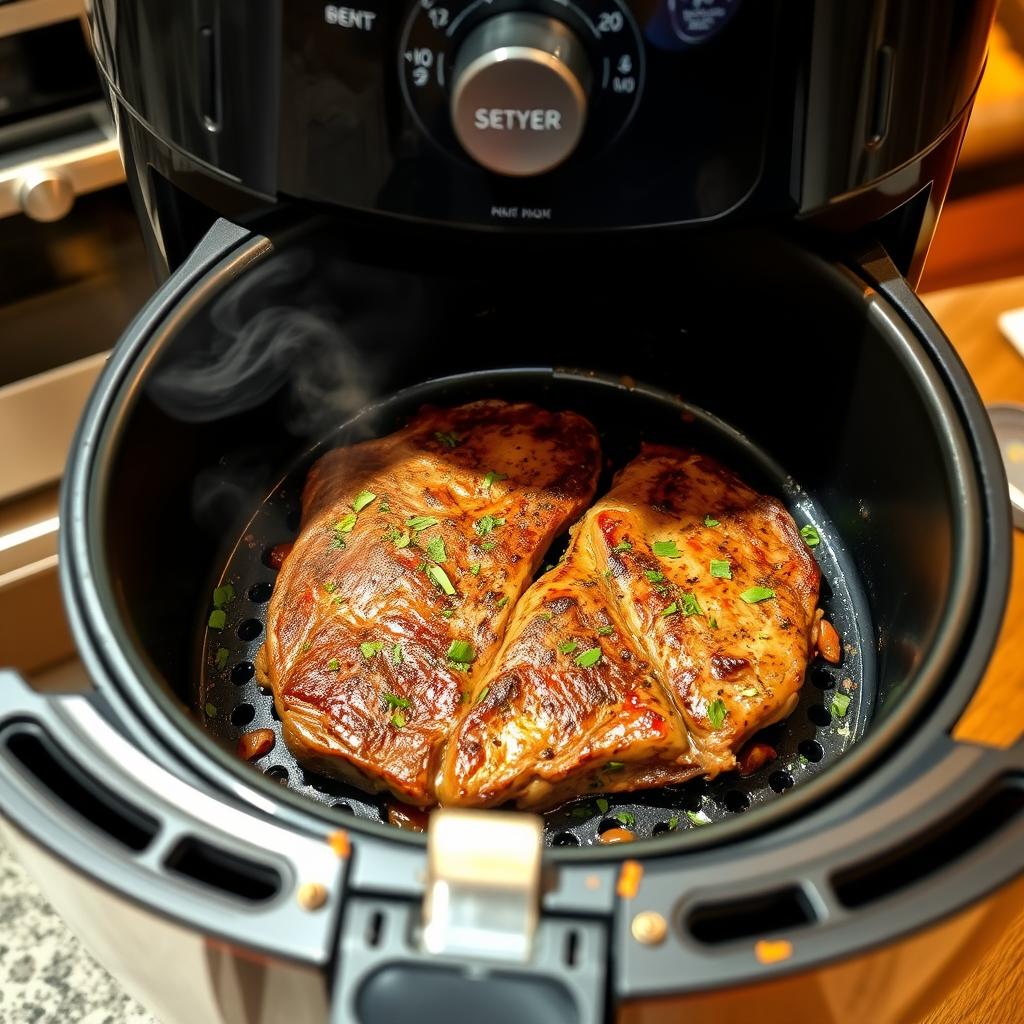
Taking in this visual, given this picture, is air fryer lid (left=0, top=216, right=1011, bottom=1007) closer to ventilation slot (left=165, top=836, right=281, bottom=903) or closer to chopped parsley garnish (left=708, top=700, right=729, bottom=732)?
ventilation slot (left=165, top=836, right=281, bottom=903)

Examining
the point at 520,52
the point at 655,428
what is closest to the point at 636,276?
the point at 655,428

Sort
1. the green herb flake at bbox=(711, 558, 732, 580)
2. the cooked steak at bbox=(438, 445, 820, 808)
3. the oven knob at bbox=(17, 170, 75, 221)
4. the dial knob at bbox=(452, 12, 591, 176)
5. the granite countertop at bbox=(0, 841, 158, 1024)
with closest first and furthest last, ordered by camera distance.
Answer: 1. the dial knob at bbox=(452, 12, 591, 176)
2. the cooked steak at bbox=(438, 445, 820, 808)
3. the green herb flake at bbox=(711, 558, 732, 580)
4. the oven knob at bbox=(17, 170, 75, 221)
5. the granite countertop at bbox=(0, 841, 158, 1024)

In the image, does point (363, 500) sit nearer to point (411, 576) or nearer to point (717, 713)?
point (411, 576)

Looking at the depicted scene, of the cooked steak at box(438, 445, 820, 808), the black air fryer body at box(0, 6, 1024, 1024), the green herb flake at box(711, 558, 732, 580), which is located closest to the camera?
the black air fryer body at box(0, 6, 1024, 1024)

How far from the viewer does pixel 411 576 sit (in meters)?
0.93

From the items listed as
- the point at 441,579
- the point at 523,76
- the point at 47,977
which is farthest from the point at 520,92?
the point at 47,977

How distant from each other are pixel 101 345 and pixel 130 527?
72 centimetres

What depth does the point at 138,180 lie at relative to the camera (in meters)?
0.84

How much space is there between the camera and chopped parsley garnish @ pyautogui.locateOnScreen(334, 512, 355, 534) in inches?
38.1

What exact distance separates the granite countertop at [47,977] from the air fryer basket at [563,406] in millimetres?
622

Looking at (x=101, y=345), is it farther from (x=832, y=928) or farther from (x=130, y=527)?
(x=832, y=928)

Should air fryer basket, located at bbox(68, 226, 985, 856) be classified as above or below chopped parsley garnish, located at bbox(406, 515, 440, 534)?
above

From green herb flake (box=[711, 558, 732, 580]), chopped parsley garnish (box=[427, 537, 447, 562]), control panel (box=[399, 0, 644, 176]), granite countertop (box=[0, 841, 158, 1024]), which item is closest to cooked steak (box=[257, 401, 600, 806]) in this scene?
chopped parsley garnish (box=[427, 537, 447, 562])

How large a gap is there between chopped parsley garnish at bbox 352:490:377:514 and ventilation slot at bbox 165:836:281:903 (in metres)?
0.46
